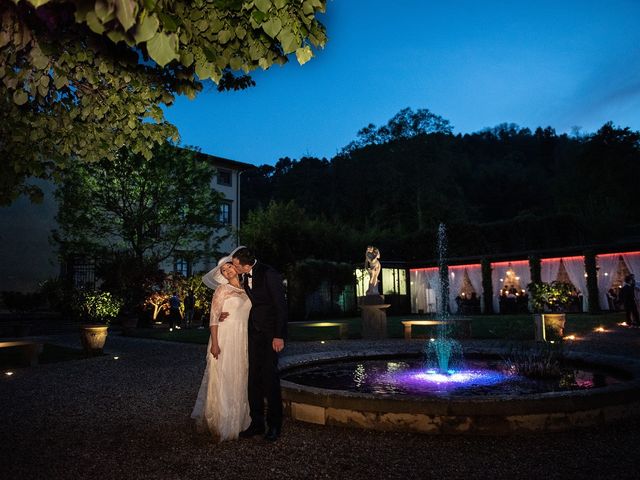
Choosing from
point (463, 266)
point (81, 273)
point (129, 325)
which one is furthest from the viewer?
point (463, 266)

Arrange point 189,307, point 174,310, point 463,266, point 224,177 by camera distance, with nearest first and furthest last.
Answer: point 174,310, point 189,307, point 463,266, point 224,177

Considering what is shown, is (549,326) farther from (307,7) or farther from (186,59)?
(186,59)

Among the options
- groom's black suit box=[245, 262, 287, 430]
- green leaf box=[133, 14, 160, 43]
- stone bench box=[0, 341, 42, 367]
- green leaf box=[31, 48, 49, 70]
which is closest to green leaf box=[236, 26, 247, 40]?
green leaf box=[133, 14, 160, 43]

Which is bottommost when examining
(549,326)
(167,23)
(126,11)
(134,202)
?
(549,326)

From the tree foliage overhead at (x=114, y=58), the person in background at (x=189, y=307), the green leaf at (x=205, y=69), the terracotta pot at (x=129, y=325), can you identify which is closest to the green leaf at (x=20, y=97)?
the tree foliage overhead at (x=114, y=58)

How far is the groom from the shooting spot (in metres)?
4.52

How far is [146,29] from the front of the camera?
6.90 feet

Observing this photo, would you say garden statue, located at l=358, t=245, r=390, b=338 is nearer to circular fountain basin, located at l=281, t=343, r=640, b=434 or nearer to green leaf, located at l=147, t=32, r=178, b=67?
circular fountain basin, located at l=281, t=343, r=640, b=434

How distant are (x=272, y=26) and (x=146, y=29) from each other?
879 mm

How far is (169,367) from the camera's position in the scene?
30.3 feet

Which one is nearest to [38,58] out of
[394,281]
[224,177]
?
[394,281]

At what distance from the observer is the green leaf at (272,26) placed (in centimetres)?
272

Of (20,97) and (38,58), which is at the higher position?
(38,58)

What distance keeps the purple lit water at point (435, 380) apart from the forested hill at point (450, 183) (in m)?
24.1
